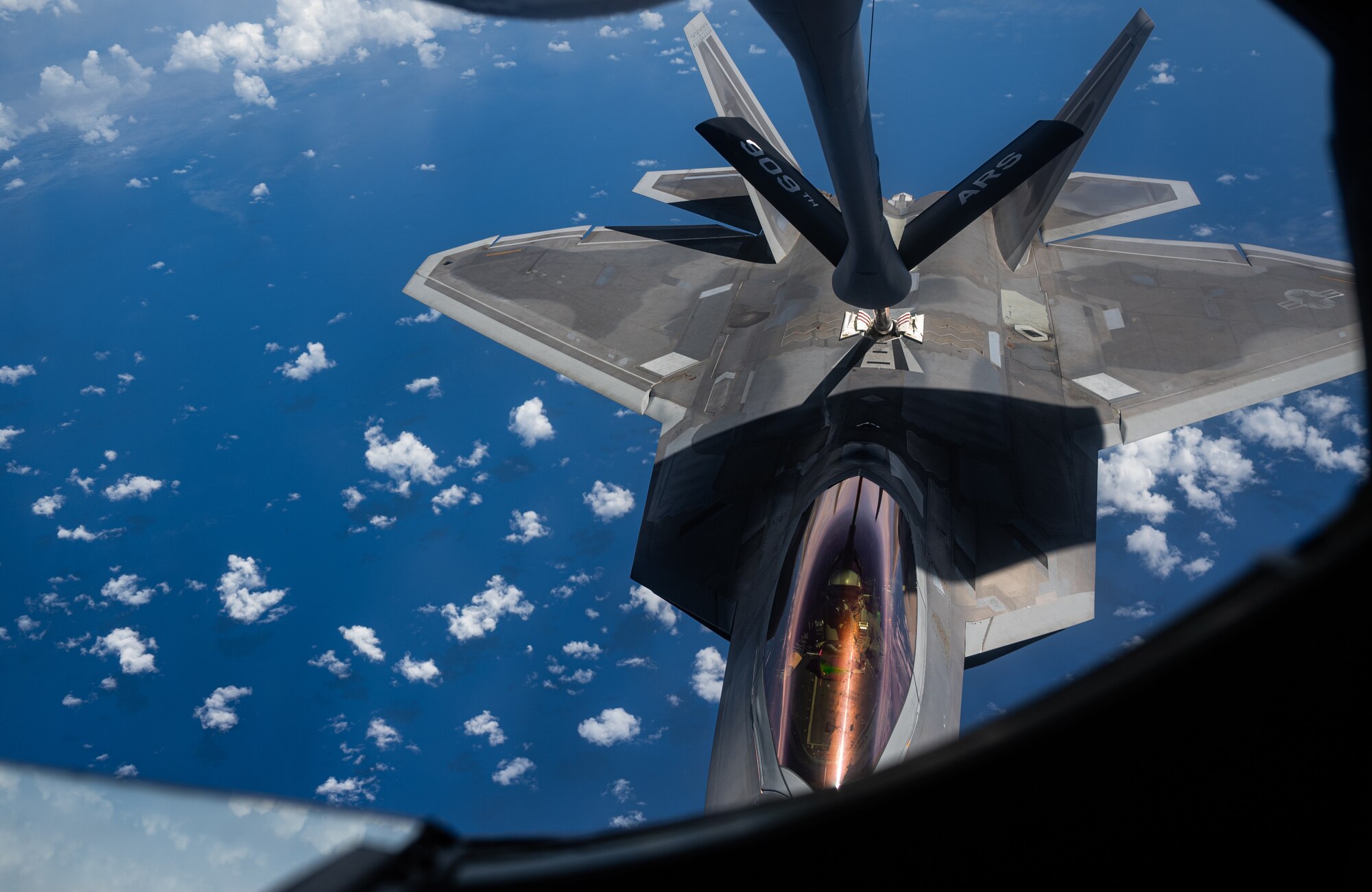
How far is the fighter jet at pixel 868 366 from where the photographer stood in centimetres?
679

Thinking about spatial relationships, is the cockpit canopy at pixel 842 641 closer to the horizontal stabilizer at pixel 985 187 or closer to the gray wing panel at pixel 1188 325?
the horizontal stabilizer at pixel 985 187

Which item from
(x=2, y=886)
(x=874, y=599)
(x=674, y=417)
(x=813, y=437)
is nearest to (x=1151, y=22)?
(x=813, y=437)

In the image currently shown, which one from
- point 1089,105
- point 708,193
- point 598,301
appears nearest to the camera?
point 1089,105

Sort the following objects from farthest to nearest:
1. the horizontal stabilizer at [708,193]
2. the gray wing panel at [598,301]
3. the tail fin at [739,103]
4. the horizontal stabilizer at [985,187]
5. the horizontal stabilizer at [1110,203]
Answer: the horizontal stabilizer at [708,193]
the tail fin at [739,103]
the horizontal stabilizer at [1110,203]
the gray wing panel at [598,301]
the horizontal stabilizer at [985,187]

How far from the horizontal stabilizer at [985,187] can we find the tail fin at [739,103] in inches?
209

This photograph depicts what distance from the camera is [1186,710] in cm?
118

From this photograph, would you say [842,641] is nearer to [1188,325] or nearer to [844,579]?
[844,579]

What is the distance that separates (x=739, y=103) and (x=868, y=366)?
19.3ft

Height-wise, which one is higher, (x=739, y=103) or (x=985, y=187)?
(x=739, y=103)

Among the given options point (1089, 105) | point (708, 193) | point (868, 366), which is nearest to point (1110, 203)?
point (1089, 105)

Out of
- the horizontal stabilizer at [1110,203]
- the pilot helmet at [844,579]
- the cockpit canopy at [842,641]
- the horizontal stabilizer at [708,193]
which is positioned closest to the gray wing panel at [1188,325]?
the horizontal stabilizer at [1110,203]

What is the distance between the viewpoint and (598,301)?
1396cm

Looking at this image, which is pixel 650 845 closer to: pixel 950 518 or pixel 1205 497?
pixel 950 518

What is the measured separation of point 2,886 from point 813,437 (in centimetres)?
913
